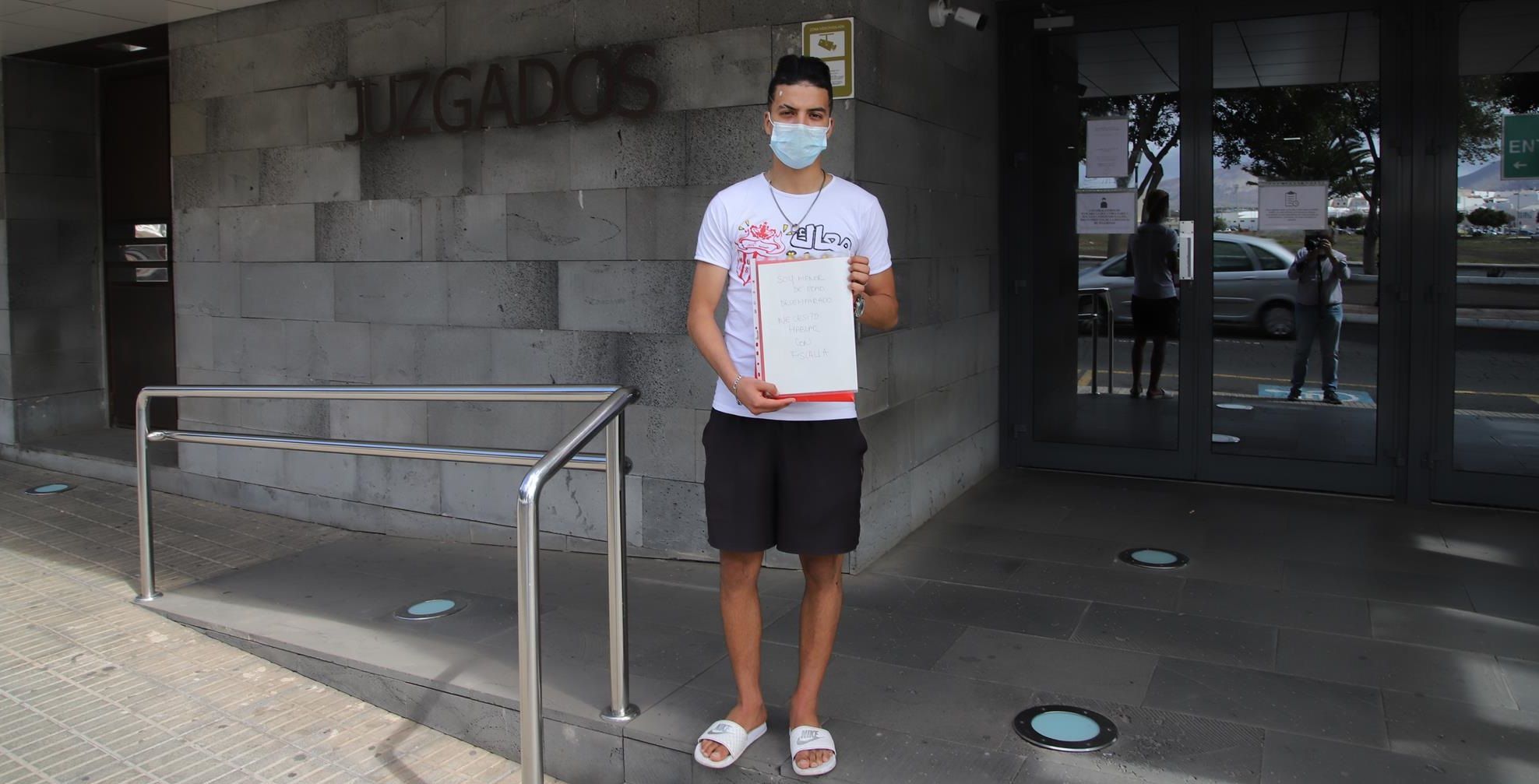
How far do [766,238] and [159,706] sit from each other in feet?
9.07

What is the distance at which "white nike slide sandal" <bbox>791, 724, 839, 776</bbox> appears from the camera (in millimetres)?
3014

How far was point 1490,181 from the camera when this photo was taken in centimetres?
557

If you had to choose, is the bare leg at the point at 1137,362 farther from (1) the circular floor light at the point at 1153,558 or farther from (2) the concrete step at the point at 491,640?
(2) the concrete step at the point at 491,640

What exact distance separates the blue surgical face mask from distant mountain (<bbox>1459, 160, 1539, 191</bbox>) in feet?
13.9

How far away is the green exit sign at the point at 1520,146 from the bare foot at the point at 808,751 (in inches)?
180

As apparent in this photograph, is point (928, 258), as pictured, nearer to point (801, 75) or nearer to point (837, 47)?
point (837, 47)

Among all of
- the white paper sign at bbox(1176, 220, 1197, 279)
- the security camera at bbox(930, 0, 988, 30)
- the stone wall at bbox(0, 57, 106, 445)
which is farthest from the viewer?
the stone wall at bbox(0, 57, 106, 445)

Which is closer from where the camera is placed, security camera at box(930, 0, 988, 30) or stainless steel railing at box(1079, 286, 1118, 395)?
security camera at box(930, 0, 988, 30)

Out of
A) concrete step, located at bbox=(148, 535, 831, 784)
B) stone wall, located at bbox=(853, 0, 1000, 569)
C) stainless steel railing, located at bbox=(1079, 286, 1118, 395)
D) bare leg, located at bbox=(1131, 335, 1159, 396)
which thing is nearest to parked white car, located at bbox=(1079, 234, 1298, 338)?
bare leg, located at bbox=(1131, 335, 1159, 396)

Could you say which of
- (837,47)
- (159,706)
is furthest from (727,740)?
(837,47)

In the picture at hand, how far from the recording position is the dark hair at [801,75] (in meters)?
2.93

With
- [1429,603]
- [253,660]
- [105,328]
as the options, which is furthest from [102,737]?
[105,328]

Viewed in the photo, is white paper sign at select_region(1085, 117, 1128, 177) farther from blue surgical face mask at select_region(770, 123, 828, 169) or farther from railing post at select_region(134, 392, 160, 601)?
railing post at select_region(134, 392, 160, 601)

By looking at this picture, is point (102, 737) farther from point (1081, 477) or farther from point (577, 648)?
point (1081, 477)
